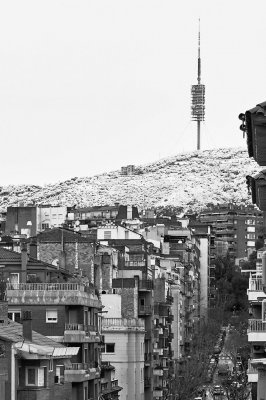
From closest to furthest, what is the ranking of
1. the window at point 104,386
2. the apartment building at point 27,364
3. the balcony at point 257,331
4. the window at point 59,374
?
the balcony at point 257,331 → the apartment building at point 27,364 → the window at point 59,374 → the window at point 104,386

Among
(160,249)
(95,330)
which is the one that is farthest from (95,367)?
(160,249)

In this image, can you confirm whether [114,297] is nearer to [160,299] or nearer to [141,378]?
[141,378]

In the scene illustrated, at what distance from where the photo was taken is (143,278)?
119m

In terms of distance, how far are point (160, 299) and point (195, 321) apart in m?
51.7

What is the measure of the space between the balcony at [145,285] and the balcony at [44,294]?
1216 inches

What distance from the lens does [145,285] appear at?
379 feet

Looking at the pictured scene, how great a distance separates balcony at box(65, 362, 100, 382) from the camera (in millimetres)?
80750

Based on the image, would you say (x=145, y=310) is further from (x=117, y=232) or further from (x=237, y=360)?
(x=117, y=232)

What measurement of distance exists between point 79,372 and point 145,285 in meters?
33.4

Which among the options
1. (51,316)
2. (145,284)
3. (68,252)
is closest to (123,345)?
(68,252)

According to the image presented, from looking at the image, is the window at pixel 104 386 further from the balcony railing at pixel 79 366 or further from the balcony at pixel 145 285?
the balcony at pixel 145 285

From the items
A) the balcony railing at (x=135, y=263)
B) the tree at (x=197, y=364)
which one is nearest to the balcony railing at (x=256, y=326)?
the tree at (x=197, y=364)

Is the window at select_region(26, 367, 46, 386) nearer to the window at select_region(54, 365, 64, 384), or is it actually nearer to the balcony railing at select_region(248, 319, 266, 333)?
the window at select_region(54, 365, 64, 384)

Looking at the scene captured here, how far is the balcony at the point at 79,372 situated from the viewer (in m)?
80.8
